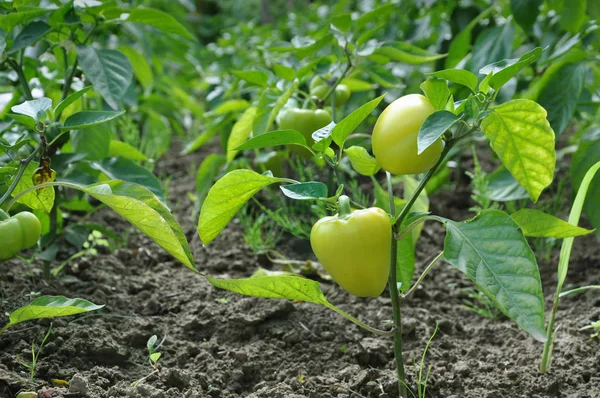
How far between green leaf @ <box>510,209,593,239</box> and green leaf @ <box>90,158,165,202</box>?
0.83m

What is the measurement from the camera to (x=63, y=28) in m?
1.70

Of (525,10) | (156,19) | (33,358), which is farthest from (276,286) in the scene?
(525,10)

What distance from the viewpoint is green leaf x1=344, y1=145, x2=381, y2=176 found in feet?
3.88

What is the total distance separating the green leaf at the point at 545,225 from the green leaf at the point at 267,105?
2.19ft

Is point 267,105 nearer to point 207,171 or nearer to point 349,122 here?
point 207,171

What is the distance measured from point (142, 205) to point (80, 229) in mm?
681

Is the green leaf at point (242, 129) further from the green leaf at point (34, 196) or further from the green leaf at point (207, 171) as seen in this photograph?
the green leaf at point (34, 196)

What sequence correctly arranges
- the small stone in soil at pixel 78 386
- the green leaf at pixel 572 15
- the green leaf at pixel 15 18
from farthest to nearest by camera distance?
the green leaf at pixel 572 15
the green leaf at pixel 15 18
the small stone in soil at pixel 78 386

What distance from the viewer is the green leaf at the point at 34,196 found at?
1.28m

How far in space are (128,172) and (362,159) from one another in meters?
0.68

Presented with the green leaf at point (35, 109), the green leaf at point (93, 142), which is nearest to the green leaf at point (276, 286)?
the green leaf at point (35, 109)

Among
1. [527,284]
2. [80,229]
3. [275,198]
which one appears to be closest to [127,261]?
[80,229]

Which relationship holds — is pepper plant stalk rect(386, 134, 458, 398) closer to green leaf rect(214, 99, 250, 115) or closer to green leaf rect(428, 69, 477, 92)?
green leaf rect(428, 69, 477, 92)

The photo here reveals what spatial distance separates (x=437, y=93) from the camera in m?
1.07
